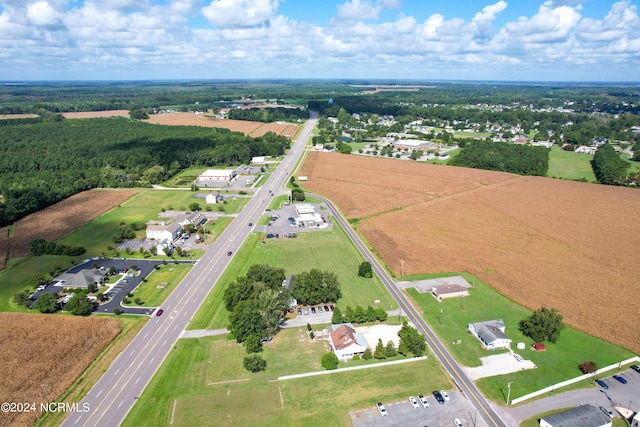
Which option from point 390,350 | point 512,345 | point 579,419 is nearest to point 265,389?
point 390,350

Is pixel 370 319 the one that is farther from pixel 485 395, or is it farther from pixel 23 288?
pixel 23 288

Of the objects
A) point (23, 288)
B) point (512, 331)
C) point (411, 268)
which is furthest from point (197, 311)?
point (512, 331)

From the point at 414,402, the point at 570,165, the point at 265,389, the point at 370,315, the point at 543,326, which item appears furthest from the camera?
the point at 570,165

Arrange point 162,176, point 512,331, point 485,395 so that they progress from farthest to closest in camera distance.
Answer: point 162,176
point 512,331
point 485,395

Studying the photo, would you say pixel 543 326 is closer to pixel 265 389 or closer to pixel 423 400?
pixel 423 400

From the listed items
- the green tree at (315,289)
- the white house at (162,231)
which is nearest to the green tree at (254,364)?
the green tree at (315,289)

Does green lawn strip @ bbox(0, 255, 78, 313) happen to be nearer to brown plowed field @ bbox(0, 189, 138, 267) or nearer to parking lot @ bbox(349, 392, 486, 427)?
brown plowed field @ bbox(0, 189, 138, 267)
